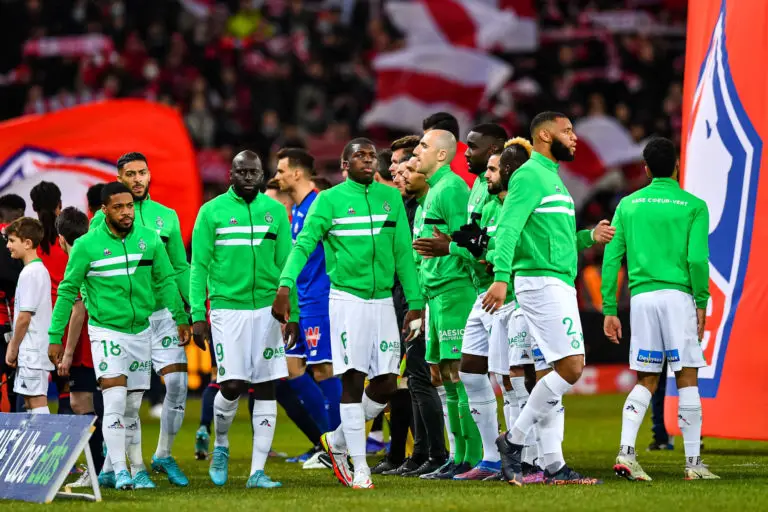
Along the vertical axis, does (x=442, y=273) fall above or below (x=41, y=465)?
above

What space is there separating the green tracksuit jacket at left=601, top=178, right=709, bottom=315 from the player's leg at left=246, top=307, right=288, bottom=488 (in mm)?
2408

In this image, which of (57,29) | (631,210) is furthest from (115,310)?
(57,29)

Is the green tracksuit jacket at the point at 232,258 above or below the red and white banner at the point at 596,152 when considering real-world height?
below

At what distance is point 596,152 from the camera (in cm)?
2509

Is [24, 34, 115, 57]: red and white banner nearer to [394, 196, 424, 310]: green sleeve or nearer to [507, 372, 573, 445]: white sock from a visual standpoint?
[394, 196, 424, 310]: green sleeve

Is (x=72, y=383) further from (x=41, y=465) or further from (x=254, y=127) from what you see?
(x=254, y=127)

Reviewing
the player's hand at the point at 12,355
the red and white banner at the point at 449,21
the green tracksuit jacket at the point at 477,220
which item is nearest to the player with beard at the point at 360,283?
the green tracksuit jacket at the point at 477,220

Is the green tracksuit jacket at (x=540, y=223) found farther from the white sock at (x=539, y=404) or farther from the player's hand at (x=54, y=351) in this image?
the player's hand at (x=54, y=351)

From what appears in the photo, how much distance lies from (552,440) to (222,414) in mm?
2446

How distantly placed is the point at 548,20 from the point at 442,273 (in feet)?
64.6

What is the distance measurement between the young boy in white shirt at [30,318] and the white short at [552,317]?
12.5 feet

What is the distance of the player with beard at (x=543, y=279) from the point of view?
354 inches

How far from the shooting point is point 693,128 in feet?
40.8

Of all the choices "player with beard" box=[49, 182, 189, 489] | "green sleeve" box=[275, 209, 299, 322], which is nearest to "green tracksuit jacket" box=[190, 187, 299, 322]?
"green sleeve" box=[275, 209, 299, 322]
